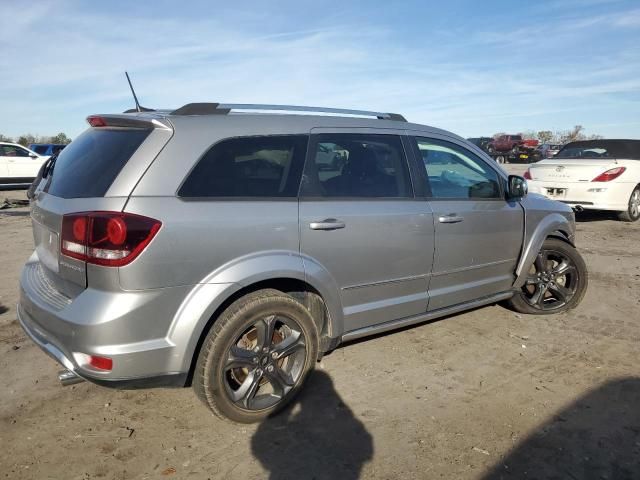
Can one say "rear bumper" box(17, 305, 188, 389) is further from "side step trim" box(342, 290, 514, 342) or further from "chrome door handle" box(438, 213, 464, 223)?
"chrome door handle" box(438, 213, 464, 223)

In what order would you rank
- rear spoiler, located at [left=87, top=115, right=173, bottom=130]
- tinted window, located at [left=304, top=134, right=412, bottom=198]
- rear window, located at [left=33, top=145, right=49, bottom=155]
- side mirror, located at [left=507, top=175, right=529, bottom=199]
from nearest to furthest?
rear spoiler, located at [left=87, top=115, right=173, bottom=130] → tinted window, located at [left=304, top=134, right=412, bottom=198] → side mirror, located at [left=507, top=175, right=529, bottom=199] → rear window, located at [left=33, top=145, right=49, bottom=155]

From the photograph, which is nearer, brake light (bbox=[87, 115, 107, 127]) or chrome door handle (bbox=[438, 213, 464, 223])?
brake light (bbox=[87, 115, 107, 127])

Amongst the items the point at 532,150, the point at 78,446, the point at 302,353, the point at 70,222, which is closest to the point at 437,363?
the point at 302,353

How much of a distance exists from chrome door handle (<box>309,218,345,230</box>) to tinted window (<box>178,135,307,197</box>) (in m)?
0.22

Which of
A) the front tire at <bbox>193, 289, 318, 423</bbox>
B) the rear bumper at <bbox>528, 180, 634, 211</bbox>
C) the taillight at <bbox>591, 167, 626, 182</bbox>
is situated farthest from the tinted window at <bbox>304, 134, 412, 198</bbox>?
the taillight at <bbox>591, 167, 626, 182</bbox>

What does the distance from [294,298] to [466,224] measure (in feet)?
5.23

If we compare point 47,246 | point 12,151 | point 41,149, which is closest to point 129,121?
point 47,246

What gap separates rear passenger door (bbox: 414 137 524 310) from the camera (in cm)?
381

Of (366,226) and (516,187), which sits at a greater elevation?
(516,187)

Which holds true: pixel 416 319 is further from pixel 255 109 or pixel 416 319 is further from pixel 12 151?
pixel 12 151

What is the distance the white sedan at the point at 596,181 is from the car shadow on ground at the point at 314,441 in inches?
304

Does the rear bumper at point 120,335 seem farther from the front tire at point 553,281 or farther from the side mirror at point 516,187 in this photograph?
the front tire at point 553,281

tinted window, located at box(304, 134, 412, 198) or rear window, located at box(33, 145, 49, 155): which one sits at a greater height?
tinted window, located at box(304, 134, 412, 198)

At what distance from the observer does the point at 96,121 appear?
9.70ft
